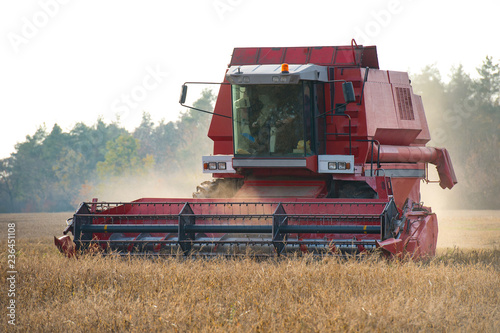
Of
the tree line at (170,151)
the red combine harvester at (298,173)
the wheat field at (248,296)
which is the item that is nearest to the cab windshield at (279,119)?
the red combine harvester at (298,173)

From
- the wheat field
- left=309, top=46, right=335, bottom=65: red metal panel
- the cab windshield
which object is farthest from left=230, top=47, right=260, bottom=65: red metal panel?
the wheat field

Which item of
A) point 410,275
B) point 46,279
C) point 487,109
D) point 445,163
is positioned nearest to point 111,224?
point 46,279

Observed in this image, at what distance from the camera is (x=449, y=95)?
5031cm

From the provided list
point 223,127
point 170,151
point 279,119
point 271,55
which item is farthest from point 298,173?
point 170,151

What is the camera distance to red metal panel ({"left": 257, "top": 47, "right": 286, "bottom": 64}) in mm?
9664

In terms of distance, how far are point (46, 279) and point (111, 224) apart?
5.82 ft

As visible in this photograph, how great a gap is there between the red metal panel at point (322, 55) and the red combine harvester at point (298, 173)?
0.02 metres

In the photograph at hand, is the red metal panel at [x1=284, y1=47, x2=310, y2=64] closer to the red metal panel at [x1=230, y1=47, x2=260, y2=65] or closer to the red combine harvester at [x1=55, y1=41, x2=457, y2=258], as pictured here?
the red combine harvester at [x1=55, y1=41, x2=457, y2=258]

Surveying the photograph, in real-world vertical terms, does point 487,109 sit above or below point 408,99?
above

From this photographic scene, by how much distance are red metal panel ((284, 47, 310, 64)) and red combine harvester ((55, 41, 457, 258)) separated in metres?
0.02

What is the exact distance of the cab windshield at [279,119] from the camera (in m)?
8.59

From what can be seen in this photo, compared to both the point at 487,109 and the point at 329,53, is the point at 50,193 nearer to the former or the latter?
the point at 487,109

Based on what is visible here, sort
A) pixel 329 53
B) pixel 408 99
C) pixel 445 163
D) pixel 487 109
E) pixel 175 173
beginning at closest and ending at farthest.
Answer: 1. pixel 329 53
2. pixel 408 99
3. pixel 445 163
4. pixel 487 109
5. pixel 175 173

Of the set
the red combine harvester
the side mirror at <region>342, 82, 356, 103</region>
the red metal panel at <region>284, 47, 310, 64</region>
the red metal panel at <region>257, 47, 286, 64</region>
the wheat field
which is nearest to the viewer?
the wheat field
